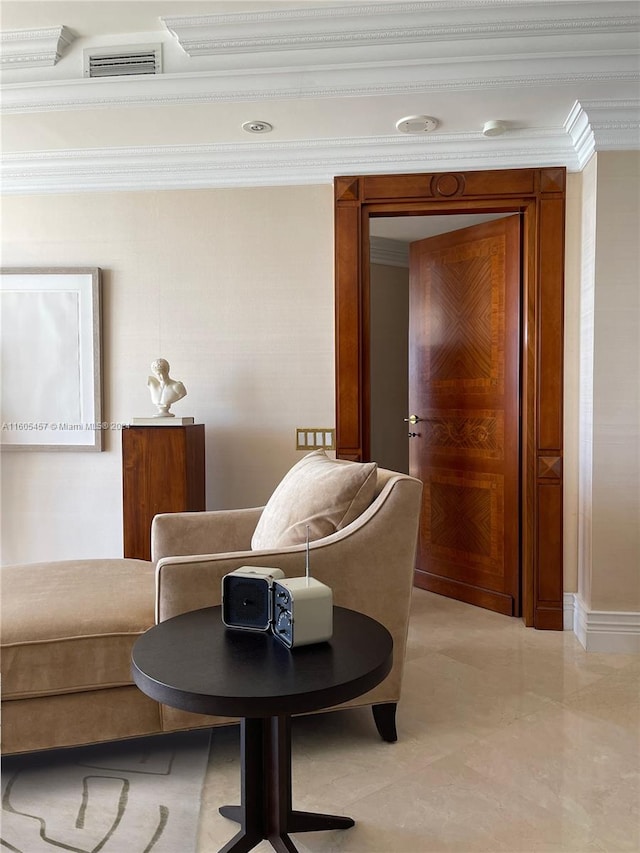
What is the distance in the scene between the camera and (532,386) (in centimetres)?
331

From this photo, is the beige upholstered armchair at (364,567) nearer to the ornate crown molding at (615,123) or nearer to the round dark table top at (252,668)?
the round dark table top at (252,668)

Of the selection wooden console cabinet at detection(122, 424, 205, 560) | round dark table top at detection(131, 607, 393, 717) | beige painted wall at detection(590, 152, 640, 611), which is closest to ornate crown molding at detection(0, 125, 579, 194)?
beige painted wall at detection(590, 152, 640, 611)

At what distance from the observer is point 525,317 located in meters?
3.32

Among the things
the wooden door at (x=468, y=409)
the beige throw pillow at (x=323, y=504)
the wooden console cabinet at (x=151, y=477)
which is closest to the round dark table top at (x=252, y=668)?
the beige throw pillow at (x=323, y=504)

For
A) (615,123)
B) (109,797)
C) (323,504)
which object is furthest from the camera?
(615,123)

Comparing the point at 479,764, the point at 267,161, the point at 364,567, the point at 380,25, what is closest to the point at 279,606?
the point at 364,567

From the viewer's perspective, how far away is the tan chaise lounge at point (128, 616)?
180cm

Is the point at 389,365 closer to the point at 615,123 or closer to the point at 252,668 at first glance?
the point at 615,123

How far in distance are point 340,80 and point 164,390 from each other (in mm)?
1612

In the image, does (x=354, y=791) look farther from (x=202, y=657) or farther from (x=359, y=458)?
(x=359, y=458)

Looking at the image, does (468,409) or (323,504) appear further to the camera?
(468,409)

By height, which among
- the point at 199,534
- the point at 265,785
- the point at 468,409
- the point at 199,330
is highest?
the point at 199,330

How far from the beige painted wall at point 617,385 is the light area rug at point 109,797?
195 centimetres

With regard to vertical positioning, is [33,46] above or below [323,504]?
above
